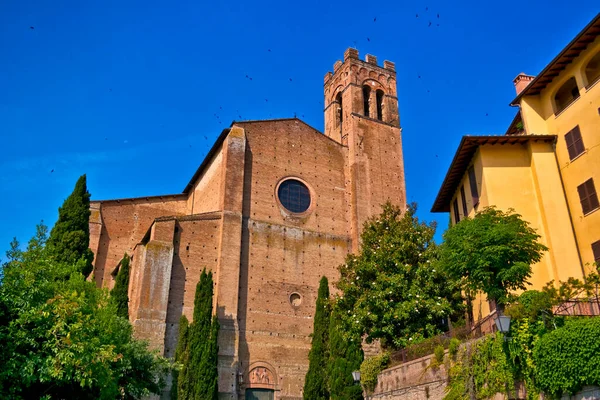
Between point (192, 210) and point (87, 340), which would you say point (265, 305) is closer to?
point (192, 210)

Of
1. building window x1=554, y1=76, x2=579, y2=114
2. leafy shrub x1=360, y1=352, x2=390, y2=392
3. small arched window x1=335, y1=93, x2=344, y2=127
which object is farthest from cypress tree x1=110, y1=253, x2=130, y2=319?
building window x1=554, y1=76, x2=579, y2=114

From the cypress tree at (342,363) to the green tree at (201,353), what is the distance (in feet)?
14.9

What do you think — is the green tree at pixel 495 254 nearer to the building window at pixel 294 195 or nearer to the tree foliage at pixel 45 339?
the tree foliage at pixel 45 339

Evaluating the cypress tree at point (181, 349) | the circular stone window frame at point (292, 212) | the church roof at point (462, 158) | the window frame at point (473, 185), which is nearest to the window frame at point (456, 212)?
the church roof at point (462, 158)

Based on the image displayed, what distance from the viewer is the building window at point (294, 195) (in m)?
29.1

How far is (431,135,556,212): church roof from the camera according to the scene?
17.7 metres

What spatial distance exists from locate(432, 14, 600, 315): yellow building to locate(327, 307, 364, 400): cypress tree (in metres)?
4.82

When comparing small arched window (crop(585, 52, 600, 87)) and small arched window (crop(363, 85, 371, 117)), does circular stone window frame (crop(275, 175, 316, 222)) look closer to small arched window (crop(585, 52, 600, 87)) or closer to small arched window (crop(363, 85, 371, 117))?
small arched window (crop(363, 85, 371, 117))

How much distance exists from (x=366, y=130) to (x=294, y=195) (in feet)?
20.9

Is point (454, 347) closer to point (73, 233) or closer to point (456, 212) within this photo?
point (456, 212)

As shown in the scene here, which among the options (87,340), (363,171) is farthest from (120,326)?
(363,171)

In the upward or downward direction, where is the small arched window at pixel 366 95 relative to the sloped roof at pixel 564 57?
upward

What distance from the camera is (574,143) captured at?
659 inches

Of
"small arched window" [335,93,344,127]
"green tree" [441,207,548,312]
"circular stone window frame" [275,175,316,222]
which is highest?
"small arched window" [335,93,344,127]
